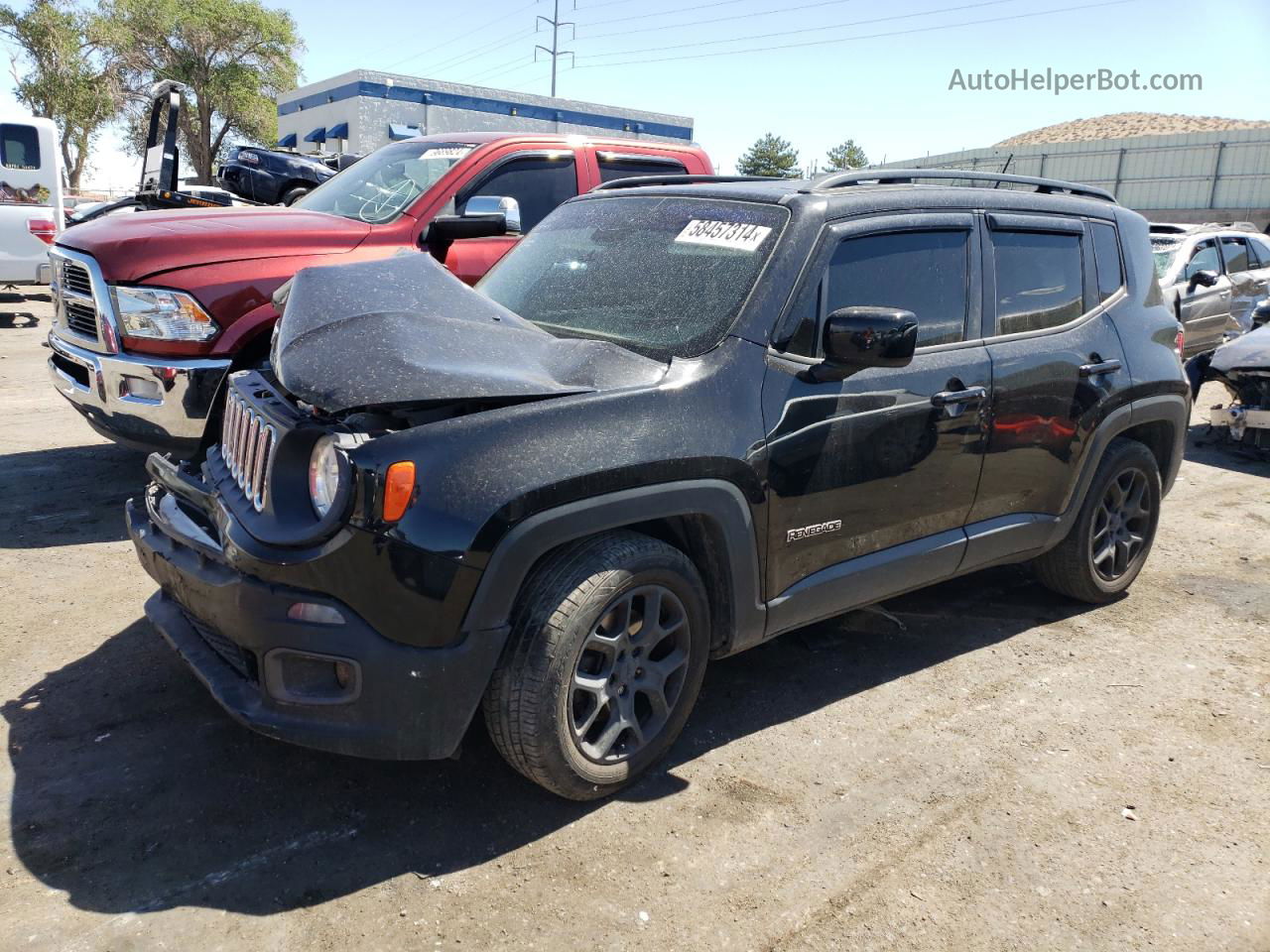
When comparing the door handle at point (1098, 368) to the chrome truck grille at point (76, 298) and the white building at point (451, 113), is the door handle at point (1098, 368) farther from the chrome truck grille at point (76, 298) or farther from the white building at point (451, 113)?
the white building at point (451, 113)

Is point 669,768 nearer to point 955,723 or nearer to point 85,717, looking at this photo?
point 955,723

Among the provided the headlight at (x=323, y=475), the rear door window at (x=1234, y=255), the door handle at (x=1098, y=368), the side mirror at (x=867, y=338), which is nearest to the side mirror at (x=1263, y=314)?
the rear door window at (x=1234, y=255)

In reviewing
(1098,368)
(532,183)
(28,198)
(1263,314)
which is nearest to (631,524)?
(1098,368)

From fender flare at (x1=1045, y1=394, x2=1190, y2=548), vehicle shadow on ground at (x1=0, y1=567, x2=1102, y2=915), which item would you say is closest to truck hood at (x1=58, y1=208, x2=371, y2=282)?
vehicle shadow on ground at (x1=0, y1=567, x2=1102, y2=915)

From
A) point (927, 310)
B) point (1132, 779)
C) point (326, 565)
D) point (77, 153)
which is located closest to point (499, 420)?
point (326, 565)

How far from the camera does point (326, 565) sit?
2631mm

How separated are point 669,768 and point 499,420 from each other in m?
1.32

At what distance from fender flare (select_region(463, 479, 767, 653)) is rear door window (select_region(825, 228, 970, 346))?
0.87 meters

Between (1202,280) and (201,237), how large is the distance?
9399 mm

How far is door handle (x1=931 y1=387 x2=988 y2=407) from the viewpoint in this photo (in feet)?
12.3

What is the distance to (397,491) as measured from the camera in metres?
2.61

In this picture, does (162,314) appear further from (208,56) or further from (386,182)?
(208,56)

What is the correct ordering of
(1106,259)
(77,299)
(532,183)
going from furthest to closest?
(532,183), (77,299), (1106,259)

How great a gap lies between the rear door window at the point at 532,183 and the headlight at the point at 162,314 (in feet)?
5.97
